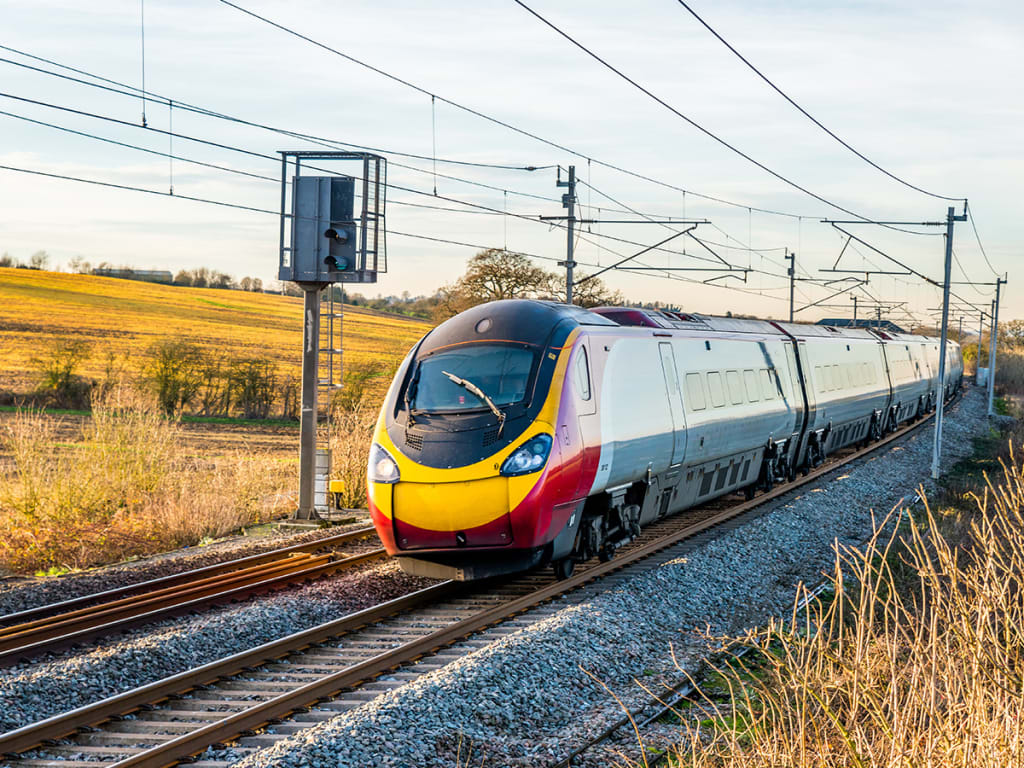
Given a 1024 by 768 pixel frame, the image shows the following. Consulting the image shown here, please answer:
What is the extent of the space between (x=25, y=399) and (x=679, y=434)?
36.0 m

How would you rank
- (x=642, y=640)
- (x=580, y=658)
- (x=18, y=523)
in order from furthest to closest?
(x=18, y=523) → (x=642, y=640) → (x=580, y=658)

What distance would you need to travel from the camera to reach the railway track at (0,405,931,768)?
6.88 metres

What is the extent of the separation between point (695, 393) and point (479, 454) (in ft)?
16.0

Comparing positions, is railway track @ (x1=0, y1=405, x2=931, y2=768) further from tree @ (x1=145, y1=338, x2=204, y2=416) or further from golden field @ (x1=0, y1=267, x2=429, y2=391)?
golden field @ (x1=0, y1=267, x2=429, y2=391)

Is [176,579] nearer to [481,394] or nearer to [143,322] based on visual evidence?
[481,394]

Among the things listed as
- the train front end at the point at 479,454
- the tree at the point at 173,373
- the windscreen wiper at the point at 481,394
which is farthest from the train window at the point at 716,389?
the tree at the point at 173,373

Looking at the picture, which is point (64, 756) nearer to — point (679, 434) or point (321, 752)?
point (321, 752)

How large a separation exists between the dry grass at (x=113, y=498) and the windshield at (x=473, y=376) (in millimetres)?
6523

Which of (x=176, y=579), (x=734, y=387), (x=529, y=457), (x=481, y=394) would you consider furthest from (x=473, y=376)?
(x=734, y=387)

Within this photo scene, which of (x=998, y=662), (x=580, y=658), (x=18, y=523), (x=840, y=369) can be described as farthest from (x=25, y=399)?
(x=998, y=662)

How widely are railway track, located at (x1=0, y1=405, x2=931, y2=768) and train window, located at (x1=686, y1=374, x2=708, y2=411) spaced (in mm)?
3331

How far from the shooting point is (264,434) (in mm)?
38219

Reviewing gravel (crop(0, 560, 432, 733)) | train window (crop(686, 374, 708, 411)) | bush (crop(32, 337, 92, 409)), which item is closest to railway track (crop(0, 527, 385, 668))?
gravel (crop(0, 560, 432, 733))

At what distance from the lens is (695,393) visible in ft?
47.7
